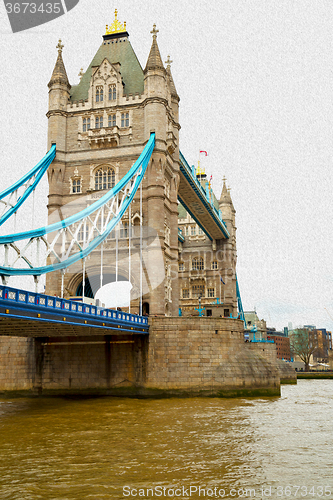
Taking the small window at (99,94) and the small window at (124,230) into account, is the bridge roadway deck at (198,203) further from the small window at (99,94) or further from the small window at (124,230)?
the small window at (124,230)

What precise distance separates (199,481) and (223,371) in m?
→ 17.6

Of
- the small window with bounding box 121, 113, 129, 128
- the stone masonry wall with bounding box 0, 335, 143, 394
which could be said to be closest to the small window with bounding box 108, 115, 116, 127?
the small window with bounding box 121, 113, 129, 128

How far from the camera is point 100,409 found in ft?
73.7

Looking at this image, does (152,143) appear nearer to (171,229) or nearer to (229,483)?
(171,229)

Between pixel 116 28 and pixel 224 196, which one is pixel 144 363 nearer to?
pixel 116 28

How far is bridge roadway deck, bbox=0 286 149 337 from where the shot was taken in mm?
15909

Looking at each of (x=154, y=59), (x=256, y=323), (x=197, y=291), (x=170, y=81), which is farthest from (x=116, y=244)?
(x=256, y=323)

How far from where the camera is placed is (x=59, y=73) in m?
36.9

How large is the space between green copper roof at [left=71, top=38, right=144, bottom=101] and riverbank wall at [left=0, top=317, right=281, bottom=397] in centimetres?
1942

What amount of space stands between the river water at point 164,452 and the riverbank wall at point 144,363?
459 centimetres

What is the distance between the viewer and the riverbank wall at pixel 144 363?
27.6 metres

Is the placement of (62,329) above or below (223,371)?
above

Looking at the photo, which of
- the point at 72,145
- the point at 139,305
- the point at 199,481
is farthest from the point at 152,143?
the point at 199,481

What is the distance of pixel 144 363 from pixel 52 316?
35.6ft
